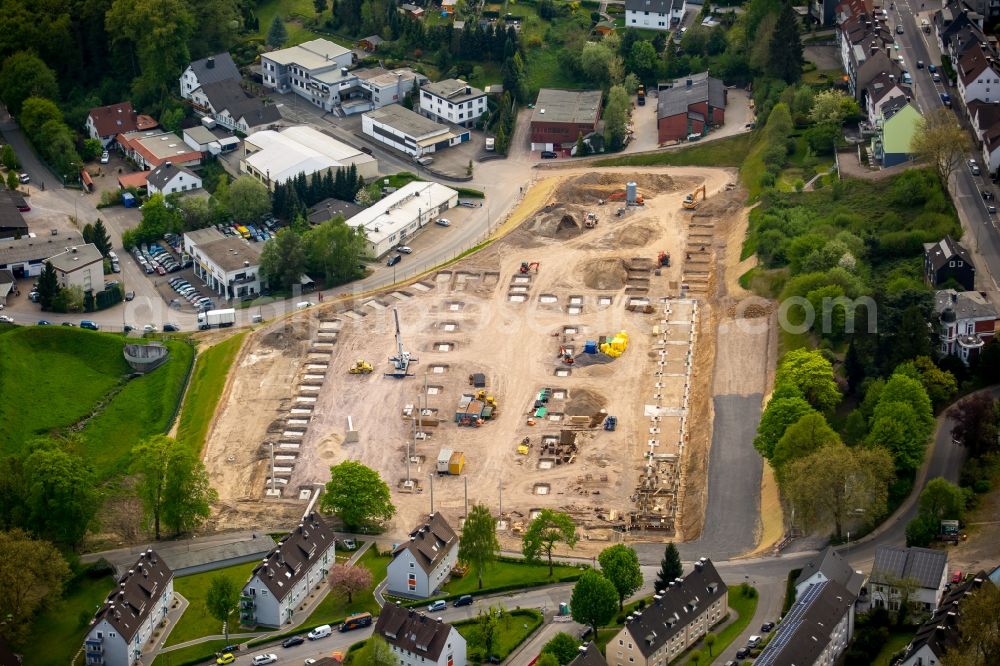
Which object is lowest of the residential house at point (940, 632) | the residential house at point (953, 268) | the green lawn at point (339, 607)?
the green lawn at point (339, 607)

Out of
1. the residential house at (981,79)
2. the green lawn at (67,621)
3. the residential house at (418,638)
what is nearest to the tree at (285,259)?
the green lawn at (67,621)

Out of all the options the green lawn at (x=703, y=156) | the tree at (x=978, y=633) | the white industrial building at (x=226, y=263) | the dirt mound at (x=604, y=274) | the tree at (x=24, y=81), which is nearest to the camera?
the tree at (x=978, y=633)

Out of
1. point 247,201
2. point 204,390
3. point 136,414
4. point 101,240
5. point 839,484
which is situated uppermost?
point 839,484

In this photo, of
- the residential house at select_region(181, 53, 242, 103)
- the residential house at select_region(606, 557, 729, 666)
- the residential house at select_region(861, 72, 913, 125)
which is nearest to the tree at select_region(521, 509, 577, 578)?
the residential house at select_region(606, 557, 729, 666)

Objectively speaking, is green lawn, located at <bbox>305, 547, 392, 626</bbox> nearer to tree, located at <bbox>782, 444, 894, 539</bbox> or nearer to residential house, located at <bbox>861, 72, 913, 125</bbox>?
tree, located at <bbox>782, 444, 894, 539</bbox>

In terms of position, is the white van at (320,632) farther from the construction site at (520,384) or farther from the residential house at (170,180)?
the residential house at (170,180)

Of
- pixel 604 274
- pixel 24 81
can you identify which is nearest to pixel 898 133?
pixel 604 274

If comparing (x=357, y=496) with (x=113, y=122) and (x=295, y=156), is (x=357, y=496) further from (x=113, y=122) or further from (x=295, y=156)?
(x=113, y=122)
